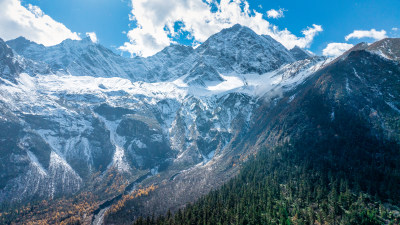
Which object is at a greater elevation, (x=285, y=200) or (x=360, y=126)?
(x=360, y=126)

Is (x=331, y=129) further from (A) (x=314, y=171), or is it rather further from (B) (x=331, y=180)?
(B) (x=331, y=180)

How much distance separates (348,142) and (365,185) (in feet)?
161

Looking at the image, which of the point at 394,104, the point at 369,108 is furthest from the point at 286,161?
the point at 394,104

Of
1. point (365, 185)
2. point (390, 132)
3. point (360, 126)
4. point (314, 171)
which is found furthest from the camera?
point (360, 126)

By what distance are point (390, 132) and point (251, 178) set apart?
10509 cm

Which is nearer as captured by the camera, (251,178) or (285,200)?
(285,200)

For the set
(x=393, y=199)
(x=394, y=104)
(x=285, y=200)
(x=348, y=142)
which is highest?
(x=394, y=104)

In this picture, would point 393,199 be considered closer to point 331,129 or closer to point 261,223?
point 261,223

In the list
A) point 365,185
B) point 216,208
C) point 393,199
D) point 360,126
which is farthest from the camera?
point 360,126

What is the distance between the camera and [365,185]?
435 ft

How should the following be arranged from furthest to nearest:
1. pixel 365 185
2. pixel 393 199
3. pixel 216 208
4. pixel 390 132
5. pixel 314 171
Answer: pixel 390 132, pixel 314 171, pixel 216 208, pixel 365 185, pixel 393 199

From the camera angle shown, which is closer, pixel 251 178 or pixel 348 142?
pixel 348 142

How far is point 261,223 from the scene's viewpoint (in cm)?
11794

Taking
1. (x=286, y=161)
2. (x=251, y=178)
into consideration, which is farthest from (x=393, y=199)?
(x=251, y=178)
